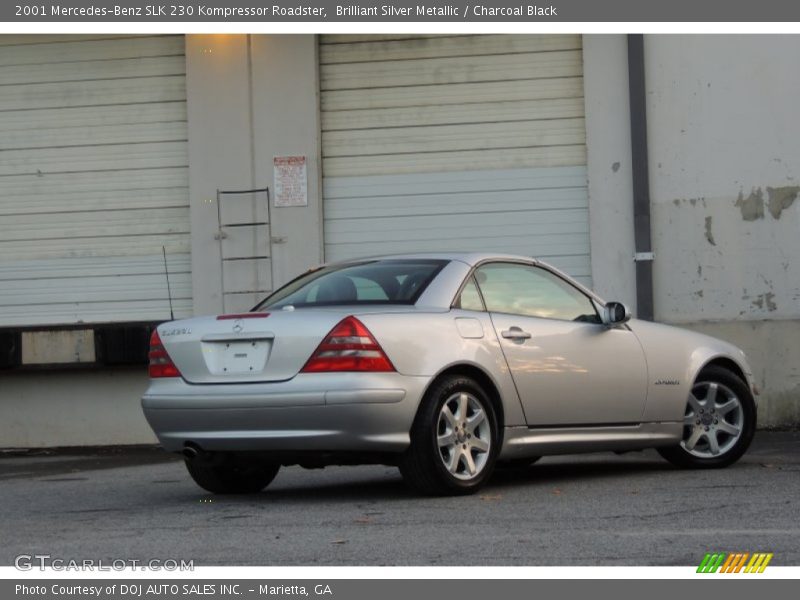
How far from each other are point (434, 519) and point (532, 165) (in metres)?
8.81

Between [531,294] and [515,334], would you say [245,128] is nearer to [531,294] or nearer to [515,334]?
[531,294]

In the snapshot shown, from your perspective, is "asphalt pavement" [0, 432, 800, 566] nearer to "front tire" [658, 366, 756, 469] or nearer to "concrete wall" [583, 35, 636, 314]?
"front tire" [658, 366, 756, 469]

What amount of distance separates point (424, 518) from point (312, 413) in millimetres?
917

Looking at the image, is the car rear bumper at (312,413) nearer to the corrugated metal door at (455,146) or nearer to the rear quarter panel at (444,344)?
the rear quarter panel at (444,344)

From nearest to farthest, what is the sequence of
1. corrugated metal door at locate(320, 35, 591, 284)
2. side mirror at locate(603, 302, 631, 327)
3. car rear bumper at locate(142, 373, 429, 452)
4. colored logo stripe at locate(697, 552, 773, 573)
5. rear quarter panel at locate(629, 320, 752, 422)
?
colored logo stripe at locate(697, 552, 773, 573) < car rear bumper at locate(142, 373, 429, 452) < side mirror at locate(603, 302, 631, 327) < rear quarter panel at locate(629, 320, 752, 422) < corrugated metal door at locate(320, 35, 591, 284)

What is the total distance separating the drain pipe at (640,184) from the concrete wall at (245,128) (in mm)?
3222

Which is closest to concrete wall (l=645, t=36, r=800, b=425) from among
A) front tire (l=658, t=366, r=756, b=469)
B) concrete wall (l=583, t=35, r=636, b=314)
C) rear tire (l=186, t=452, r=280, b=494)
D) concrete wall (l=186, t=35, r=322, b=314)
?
concrete wall (l=583, t=35, r=636, b=314)

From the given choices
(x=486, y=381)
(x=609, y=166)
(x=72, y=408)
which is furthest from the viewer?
(x=72, y=408)

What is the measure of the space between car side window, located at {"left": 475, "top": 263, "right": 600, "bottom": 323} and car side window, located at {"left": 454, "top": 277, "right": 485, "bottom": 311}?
5 centimetres

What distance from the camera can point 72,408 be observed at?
52.9 ft

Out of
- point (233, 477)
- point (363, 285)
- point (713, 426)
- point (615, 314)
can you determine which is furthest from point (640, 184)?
point (233, 477)

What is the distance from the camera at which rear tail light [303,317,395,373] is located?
26.4ft

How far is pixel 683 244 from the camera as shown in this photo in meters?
15.5
